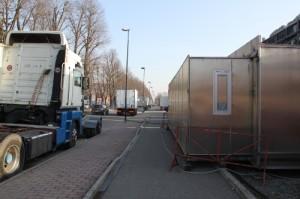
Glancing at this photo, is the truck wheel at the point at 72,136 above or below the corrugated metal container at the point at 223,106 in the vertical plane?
below

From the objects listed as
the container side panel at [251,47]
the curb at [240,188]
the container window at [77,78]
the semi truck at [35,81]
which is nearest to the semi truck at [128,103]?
the container window at [77,78]

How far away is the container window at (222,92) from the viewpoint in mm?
11312

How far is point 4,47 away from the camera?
1416 cm

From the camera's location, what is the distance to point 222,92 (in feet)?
37.3

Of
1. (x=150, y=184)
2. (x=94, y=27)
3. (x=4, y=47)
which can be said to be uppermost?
(x=94, y=27)

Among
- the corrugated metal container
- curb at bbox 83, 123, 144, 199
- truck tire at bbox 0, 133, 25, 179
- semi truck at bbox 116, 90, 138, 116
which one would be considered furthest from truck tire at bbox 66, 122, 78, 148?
semi truck at bbox 116, 90, 138, 116

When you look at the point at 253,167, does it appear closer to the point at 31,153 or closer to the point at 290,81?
the point at 290,81

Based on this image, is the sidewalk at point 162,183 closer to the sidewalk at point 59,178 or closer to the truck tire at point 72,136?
the sidewalk at point 59,178

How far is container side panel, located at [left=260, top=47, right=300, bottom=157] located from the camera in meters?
10.9

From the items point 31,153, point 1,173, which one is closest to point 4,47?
point 31,153

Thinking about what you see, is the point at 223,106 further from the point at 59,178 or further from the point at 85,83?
the point at 85,83

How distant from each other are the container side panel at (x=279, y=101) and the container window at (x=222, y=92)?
90 cm

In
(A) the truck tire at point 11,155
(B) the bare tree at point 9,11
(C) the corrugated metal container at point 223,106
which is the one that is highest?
(B) the bare tree at point 9,11

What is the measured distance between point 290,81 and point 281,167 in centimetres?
219
